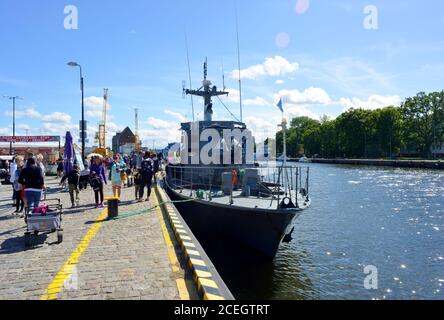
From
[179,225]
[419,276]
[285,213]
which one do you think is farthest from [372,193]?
[179,225]

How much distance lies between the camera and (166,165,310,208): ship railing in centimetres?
1140

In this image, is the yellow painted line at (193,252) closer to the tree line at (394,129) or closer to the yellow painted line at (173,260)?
the yellow painted line at (173,260)

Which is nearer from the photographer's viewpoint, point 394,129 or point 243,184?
point 243,184

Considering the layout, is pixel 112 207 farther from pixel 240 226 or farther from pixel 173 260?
pixel 173 260

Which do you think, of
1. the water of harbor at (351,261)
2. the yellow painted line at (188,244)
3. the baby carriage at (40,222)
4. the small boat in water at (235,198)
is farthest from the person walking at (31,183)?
the water of harbor at (351,261)

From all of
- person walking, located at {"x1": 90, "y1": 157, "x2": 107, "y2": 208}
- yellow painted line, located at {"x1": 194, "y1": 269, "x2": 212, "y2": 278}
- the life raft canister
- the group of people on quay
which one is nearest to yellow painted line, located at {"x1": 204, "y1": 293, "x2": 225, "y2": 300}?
yellow painted line, located at {"x1": 194, "y1": 269, "x2": 212, "y2": 278}

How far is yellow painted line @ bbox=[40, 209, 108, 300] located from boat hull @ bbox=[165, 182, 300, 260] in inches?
147

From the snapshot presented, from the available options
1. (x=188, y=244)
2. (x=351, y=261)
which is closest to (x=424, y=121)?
(x=351, y=261)

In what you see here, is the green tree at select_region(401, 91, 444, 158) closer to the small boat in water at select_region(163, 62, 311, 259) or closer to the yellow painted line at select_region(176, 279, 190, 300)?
the small boat in water at select_region(163, 62, 311, 259)

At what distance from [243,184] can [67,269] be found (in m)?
7.41

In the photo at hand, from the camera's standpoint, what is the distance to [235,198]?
39.3ft
